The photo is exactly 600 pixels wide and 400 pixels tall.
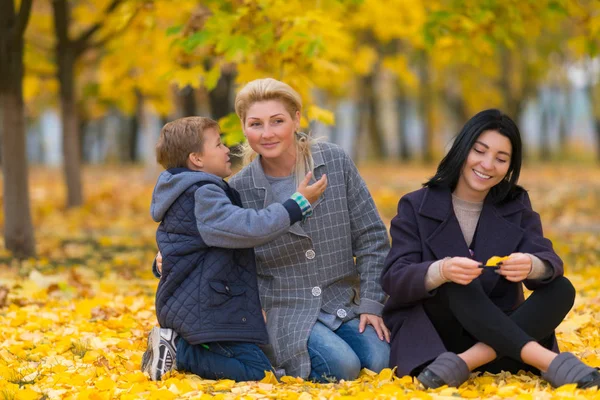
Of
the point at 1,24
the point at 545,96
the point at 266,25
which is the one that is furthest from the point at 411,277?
the point at 545,96

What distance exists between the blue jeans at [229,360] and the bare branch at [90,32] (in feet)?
21.0

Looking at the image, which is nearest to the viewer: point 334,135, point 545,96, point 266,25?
point 266,25

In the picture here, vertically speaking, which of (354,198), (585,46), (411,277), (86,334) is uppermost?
(585,46)

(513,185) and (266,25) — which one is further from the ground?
(266,25)

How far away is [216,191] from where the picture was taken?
3893mm

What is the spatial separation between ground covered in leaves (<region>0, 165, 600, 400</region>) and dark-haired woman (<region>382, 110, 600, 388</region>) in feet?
0.42

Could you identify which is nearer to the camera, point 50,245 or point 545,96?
point 50,245

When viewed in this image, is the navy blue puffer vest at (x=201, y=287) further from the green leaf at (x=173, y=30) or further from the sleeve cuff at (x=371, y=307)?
the green leaf at (x=173, y=30)

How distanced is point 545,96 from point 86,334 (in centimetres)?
4456

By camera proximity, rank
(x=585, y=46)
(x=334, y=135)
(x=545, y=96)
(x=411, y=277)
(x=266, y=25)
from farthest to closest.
A: (x=545, y=96) → (x=334, y=135) → (x=585, y=46) → (x=266, y=25) → (x=411, y=277)

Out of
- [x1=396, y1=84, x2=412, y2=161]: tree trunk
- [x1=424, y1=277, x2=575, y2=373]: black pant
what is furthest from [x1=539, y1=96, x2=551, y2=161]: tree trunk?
[x1=424, y1=277, x2=575, y2=373]: black pant

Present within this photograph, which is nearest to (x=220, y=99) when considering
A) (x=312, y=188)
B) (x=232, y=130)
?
(x=232, y=130)

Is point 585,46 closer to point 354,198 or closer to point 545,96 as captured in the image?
point 354,198

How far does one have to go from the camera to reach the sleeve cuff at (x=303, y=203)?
3814mm
